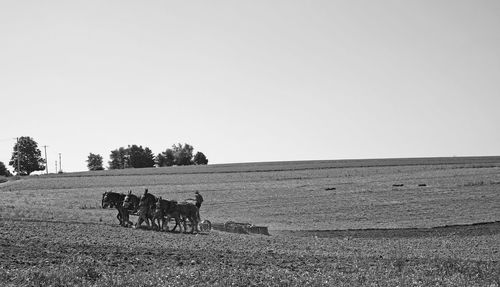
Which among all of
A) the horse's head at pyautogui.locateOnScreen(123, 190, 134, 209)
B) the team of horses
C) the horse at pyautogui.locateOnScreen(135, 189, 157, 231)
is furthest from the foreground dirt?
the horse's head at pyautogui.locateOnScreen(123, 190, 134, 209)

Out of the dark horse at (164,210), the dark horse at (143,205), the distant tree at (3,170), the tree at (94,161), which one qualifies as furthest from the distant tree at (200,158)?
the dark horse at (164,210)

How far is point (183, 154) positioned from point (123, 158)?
1800 centimetres

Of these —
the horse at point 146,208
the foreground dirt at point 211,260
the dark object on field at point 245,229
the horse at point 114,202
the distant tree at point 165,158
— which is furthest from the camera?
the distant tree at point 165,158

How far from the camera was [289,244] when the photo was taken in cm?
2914

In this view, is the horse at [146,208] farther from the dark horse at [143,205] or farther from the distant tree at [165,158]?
the distant tree at [165,158]

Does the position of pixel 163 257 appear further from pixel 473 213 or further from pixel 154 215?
pixel 473 213

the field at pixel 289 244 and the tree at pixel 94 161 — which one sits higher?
the tree at pixel 94 161

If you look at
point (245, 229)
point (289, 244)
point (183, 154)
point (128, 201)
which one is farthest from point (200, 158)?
point (289, 244)

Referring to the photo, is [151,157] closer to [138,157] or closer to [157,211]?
[138,157]

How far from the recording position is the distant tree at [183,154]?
17688 centimetres

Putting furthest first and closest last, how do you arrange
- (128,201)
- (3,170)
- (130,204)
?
1. (3,170)
2. (130,204)
3. (128,201)

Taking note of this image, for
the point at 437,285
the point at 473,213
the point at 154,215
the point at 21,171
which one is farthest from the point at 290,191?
the point at 21,171

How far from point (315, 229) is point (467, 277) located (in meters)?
Answer: 25.8

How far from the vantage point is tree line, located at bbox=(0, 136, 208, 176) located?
160250 mm
